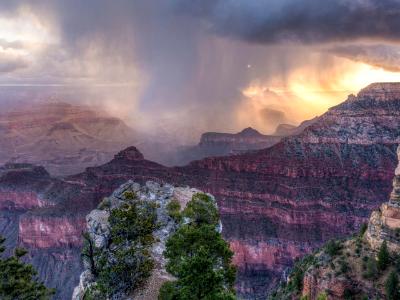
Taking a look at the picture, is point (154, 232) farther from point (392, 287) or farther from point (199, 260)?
point (392, 287)

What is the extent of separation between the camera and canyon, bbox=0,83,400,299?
98.8m

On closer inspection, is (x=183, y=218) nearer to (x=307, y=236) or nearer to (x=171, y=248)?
(x=171, y=248)

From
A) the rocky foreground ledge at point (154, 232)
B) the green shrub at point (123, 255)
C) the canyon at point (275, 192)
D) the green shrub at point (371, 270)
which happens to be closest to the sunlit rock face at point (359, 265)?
the green shrub at point (371, 270)

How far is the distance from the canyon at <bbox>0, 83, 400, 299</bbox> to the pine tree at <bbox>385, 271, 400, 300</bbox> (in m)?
53.8

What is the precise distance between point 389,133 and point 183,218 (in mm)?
99109

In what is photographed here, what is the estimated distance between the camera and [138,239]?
33.8 meters

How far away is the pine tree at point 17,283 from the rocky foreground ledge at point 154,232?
316 cm

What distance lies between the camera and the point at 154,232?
121ft

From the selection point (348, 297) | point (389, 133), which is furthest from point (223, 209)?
point (348, 297)

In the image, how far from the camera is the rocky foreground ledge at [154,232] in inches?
1236

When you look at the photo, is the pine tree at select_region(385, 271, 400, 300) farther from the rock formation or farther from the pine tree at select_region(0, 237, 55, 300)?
the pine tree at select_region(0, 237, 55, 300)

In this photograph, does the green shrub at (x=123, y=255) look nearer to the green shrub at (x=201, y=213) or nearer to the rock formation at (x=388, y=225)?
the green shrub at (x=201, y=213)

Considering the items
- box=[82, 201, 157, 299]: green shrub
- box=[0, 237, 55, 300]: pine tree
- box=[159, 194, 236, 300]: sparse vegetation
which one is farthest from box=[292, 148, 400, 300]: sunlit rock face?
box=[0, 237, 55, 300]: pine tree

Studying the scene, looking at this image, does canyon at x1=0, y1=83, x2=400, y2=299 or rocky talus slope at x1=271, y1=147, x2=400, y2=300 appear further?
canyon at x1=0, y1=83, x2=400, y2=299
